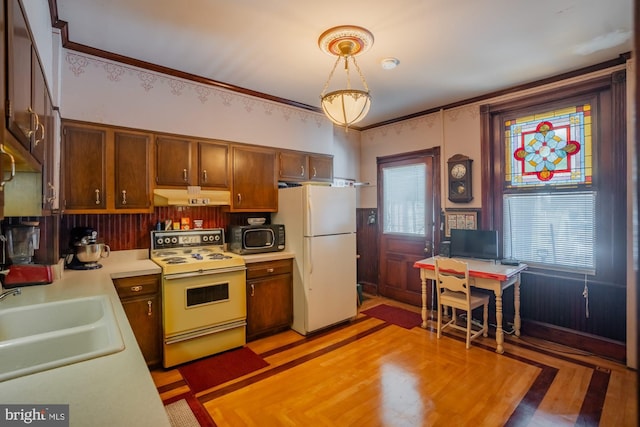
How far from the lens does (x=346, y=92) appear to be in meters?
2.30

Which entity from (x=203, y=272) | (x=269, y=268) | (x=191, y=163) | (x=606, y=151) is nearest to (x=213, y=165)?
(x=191, y=163)

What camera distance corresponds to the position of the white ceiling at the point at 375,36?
2.12m

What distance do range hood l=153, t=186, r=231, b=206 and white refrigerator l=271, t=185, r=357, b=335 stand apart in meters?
0.74

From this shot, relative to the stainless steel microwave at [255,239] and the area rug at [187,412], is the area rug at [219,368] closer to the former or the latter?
the area rug at [187,412]

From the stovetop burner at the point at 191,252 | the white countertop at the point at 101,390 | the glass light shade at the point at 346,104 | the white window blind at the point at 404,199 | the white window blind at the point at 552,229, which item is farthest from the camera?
the white window blind at the point at 404,199

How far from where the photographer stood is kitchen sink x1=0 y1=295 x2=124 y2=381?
114 cm

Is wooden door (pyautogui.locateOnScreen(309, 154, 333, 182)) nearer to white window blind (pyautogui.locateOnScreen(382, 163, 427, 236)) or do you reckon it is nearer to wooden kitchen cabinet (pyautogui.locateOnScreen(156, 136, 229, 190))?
white window blind (pyautogui.locateOnScreen(382, 163, 427, 236))

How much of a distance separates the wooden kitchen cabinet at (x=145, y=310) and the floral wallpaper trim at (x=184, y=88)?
1.78m

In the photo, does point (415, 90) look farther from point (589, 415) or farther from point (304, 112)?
point (589, 415)

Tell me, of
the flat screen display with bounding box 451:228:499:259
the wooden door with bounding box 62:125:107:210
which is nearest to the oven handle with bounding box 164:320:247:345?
the wooden door with bounding box 62:125:107:210

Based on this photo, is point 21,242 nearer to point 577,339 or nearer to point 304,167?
point 304,167

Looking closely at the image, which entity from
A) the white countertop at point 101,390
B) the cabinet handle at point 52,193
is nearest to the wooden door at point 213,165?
the cabinet handle at point 52,193

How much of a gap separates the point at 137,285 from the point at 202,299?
546 mm

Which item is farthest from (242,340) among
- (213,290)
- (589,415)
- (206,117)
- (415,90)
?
(415,90)
